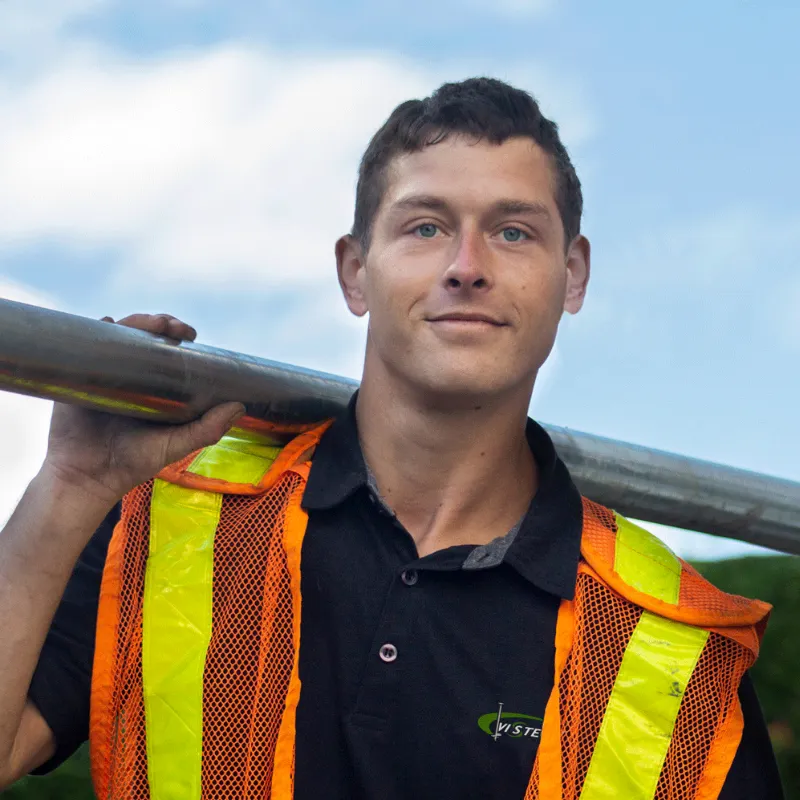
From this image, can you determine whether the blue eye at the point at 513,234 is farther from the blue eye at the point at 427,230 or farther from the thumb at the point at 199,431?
the thumb at the point at 199,431

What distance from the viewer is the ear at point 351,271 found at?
2.81m

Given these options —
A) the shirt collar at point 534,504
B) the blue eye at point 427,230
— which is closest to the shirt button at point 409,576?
the shirt collar at point 534,504

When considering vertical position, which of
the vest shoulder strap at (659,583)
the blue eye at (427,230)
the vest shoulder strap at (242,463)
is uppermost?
the blue eye at (427,230)

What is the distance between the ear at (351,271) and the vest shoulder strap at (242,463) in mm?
289

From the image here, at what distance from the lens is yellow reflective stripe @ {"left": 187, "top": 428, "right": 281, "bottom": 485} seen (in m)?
Result: 2.61

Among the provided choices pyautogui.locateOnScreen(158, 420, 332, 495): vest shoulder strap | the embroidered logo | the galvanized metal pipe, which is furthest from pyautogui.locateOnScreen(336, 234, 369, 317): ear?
the embroidered logo

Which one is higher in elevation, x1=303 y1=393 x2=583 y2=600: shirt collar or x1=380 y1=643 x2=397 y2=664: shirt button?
x1=303 y1=393 x2=583 y2=600: shirt collar

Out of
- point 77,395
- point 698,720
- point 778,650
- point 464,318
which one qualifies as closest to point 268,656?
point 77,395

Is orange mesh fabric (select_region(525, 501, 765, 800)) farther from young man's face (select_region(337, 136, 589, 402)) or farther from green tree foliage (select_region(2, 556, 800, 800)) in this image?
green tree foliage (select_region(2, 556, 800, 800))

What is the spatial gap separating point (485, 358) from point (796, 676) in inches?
94.7

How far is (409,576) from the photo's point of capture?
245 centimetres

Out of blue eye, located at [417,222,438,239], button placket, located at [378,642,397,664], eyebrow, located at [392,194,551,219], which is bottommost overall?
button placket, located at [378,642,397,664]

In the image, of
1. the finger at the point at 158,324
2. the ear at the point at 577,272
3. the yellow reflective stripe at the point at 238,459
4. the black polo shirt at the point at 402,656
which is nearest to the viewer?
the finger at the point at 158,324

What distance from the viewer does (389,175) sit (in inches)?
107
